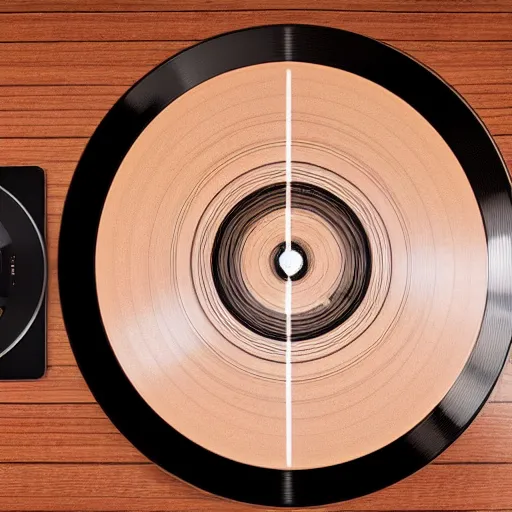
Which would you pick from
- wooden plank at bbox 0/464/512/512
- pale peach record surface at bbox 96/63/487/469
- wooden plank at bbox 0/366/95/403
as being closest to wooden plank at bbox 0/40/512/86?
pale peach record surface at bbox 96/63/487/469

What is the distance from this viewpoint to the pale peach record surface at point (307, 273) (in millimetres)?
911

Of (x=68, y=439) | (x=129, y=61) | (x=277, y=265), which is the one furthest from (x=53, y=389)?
(x=129, y=61)

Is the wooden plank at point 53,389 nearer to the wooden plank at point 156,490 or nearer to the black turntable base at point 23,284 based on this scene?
the black turntable base at point 23,284

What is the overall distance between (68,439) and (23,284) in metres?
0.29

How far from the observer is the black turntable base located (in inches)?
36.7

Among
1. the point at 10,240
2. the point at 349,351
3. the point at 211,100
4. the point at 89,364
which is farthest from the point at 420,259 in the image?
the point at 10,240

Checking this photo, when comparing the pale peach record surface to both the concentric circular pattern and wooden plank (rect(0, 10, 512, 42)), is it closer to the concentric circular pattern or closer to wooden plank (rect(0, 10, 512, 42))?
the concentric circular pattern

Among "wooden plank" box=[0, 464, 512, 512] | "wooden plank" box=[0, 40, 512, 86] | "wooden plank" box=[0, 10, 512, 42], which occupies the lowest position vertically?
"wooden plank" box=[0, 464, 512, 512]

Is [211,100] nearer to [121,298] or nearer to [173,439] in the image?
[121,298]

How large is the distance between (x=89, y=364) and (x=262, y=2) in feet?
2.34

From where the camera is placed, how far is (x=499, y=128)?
950 mm

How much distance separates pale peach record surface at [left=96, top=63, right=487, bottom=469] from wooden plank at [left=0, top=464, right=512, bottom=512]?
11 cm

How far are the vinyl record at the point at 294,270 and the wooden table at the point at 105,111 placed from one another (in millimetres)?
50

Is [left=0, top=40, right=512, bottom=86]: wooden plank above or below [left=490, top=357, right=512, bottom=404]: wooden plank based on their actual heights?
above
